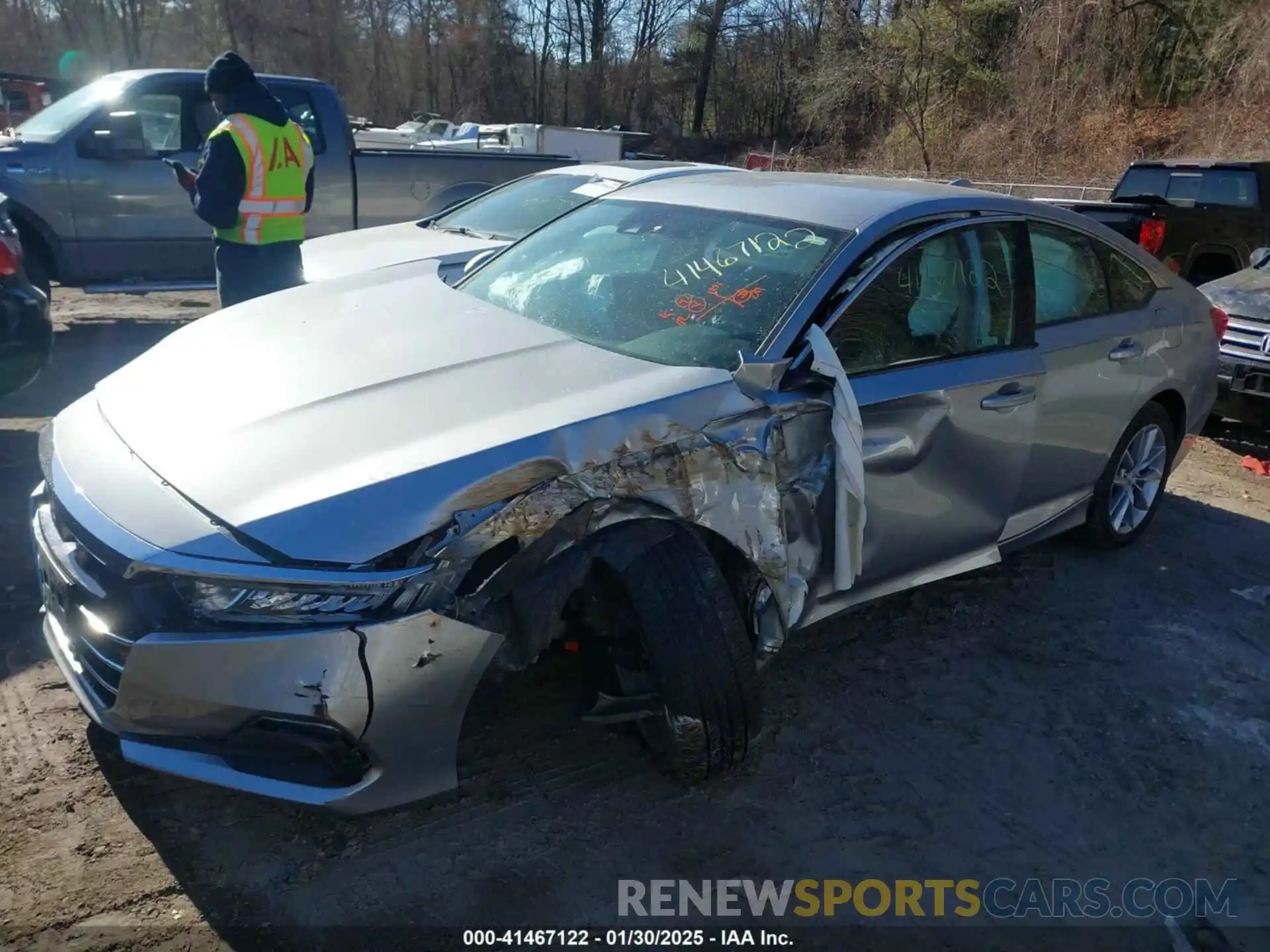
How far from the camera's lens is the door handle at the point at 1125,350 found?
433 cm

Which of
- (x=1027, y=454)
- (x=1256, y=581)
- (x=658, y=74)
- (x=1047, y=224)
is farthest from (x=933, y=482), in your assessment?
(x=658, y=74)

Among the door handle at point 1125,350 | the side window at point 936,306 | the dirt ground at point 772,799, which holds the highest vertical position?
the side window at point 936,306

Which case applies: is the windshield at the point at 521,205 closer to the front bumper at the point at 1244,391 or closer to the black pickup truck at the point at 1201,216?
the front bumper at the point at 1244,391

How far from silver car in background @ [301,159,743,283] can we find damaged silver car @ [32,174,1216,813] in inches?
91.4

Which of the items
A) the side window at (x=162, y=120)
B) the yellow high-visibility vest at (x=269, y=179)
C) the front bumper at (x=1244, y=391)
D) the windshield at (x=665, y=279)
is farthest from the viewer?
the side window at (x=162, y=120)

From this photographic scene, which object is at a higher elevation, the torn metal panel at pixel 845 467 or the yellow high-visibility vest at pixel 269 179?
the yellow high-visibility vest at pixel 269 179

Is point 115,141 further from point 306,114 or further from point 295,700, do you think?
point 295,700

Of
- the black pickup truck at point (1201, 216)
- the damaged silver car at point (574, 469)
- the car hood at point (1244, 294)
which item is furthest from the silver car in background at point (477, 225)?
the black pickup truck at point (1201, 216)

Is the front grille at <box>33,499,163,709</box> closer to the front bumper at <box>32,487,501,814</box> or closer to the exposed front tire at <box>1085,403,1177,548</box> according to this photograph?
the front bumper at <box>32,487,501,814</box>

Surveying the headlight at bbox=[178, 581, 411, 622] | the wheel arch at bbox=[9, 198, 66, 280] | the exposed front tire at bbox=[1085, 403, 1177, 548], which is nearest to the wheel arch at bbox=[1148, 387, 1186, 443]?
the exposed front tire at bbox=[1085, 403, 1177, 548]

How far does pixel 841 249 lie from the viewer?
3.37 meters

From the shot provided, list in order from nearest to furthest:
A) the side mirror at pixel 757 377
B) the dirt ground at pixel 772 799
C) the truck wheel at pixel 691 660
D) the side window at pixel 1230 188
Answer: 1. the dirt ground at pixel 772 799
2. the truck wheel at pixel 691 660
3. the side mirror at pixel 757 377
4. the side window at pixel 1230 188

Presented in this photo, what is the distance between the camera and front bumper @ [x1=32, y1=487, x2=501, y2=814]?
234 centimetres

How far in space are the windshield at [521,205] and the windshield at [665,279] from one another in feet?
9.32
